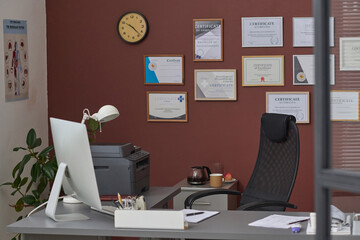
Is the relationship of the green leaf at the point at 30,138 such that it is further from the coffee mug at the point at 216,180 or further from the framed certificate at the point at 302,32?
the framed certificate at the point at 302,32

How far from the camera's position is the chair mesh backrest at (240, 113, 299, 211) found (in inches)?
167

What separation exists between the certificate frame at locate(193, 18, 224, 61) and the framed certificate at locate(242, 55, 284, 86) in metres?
0.24

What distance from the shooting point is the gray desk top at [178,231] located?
10.1 feet

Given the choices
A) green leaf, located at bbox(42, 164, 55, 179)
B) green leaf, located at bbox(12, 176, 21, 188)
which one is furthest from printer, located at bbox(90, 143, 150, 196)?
green leaf, located at bbox(12, 176, 21, 188)

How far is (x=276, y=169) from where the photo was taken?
4.43 m

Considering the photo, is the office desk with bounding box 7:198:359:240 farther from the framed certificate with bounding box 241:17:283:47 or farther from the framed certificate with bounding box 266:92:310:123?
the framed certificate with bounding box 241:17:283:47

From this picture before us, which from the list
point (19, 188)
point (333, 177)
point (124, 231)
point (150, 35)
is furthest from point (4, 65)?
point (333, 177)

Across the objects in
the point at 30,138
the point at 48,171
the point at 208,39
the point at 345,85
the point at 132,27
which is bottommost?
the point at 48,171

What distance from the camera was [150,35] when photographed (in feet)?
18.4

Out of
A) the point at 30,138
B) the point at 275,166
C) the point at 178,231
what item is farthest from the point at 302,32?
the point at 178,231

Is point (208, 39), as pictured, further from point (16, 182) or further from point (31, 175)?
point (16, 182)

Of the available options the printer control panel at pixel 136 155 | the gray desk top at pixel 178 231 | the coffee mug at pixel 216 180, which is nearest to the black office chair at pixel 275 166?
the printer control panel at pixel 136 155

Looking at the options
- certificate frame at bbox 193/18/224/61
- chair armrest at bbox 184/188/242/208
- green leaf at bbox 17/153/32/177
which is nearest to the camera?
chair armrest at bbox 184/188/242/208

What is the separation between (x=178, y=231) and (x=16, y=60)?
2.69 meters
